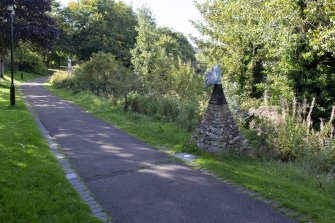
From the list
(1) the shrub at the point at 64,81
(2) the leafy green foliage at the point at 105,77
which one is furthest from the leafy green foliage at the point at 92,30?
(2) the leafy green foliage at the point at 105,77

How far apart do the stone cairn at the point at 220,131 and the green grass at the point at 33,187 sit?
12.0ft

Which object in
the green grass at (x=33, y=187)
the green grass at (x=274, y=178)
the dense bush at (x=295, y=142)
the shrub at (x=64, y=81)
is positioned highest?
the shrub at (x=64, y=81)

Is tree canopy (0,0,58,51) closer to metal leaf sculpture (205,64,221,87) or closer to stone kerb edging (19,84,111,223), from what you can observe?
stone kerb edging (19,84,111,223)

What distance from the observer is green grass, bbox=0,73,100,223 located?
15.8ft

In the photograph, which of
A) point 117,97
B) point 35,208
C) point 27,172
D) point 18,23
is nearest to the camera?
point 35,208

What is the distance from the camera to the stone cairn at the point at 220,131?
8039mm

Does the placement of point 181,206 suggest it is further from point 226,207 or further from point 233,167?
point 233,167

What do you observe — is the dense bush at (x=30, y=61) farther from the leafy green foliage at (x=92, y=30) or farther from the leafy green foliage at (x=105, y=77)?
the leafy green foliage at (x=105, y=77)

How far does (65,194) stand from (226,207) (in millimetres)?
2817

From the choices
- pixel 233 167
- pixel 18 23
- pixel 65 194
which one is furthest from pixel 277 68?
pixel 18 23

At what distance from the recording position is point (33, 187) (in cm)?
583

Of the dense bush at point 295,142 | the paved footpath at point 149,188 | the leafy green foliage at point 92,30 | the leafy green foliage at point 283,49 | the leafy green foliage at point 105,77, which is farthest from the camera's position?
the leafy green foliage at point 92,30

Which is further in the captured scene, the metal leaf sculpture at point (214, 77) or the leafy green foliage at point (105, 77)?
the leafy green foliage at point (105, 77)

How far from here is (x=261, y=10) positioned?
1348 centimetres
